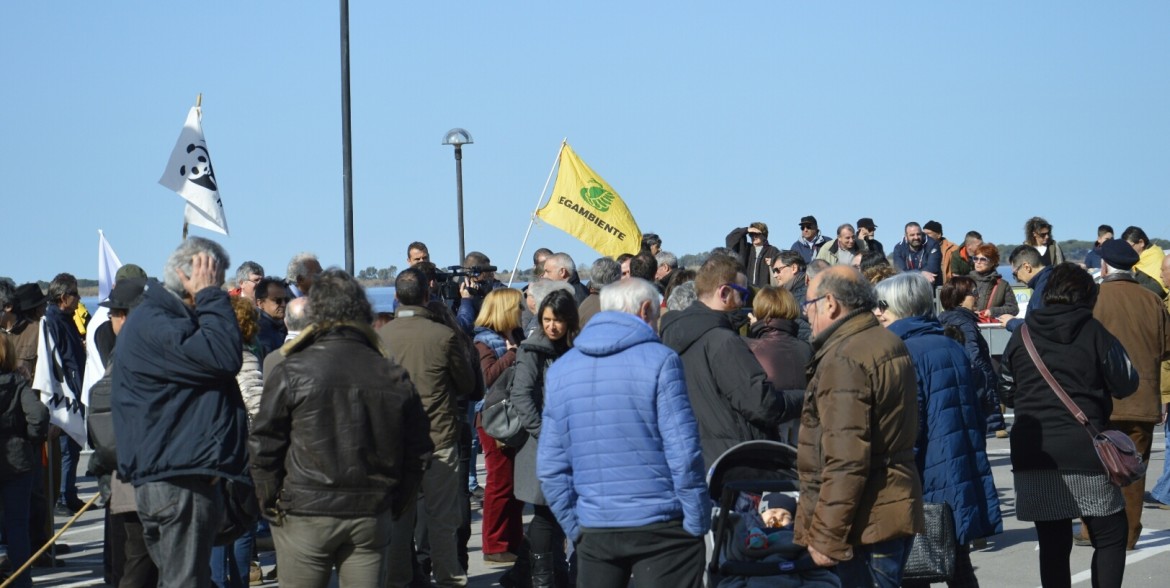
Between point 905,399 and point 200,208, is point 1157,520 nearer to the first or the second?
point 905,399

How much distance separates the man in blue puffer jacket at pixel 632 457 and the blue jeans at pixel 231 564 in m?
2.21

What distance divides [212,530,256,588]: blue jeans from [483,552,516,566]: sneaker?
1.92 metres

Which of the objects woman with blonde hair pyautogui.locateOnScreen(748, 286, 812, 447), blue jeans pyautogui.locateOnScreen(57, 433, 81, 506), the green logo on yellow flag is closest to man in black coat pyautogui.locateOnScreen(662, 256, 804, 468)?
woman with blonde hair pyautogui.locateOnScreen(748, 286, 812, 447)

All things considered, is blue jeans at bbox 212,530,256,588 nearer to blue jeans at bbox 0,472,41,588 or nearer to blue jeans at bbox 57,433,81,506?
blue jeans at bbox 0,472,41,588

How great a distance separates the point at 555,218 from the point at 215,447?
1068cm

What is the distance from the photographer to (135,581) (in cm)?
673

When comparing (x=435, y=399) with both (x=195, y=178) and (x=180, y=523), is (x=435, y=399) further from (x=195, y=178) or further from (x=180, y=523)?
(x=195, y=178)

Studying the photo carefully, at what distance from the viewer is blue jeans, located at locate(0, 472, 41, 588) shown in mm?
8789

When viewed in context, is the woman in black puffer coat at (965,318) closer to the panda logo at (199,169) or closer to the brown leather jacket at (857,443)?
the brown leather jacket at (857,443)

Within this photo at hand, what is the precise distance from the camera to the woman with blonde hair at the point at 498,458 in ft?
30.7

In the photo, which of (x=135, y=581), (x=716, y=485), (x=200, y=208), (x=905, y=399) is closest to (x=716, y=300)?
(x=716, y=485)

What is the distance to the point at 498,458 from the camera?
30.6 ft

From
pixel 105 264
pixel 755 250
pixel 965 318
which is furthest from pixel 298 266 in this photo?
pixel 755 250

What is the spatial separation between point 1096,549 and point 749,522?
7.85 ft
